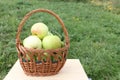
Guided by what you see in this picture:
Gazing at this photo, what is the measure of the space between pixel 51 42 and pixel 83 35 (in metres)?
3.21

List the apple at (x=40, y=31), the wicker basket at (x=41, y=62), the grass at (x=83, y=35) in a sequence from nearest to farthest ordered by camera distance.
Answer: the wicker basket at (x=41, y=62), the apple at (x=40, y=31), the grass at (x=83, y=35)

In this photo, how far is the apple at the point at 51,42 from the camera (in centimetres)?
227

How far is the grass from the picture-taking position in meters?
4.08

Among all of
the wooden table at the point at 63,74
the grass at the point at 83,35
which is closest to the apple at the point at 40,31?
the wooden table at the point at 63,74

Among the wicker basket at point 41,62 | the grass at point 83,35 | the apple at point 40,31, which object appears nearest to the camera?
the wicker basket at point 41,62

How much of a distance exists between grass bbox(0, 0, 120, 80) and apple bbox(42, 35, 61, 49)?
5.48 ft

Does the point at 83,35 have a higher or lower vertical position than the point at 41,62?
lower

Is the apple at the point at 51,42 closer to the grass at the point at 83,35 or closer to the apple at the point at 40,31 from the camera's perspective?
the apple at the point at 40,31

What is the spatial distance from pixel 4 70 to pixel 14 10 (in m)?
3.35

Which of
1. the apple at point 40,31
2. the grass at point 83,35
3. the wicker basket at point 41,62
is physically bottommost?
the grass at point 83,35

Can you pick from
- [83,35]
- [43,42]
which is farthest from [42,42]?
[83,35]

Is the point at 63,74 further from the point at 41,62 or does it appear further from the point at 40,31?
the point at 40,31

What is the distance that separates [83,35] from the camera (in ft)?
17.9

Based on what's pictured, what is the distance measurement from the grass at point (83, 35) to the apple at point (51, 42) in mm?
1671
